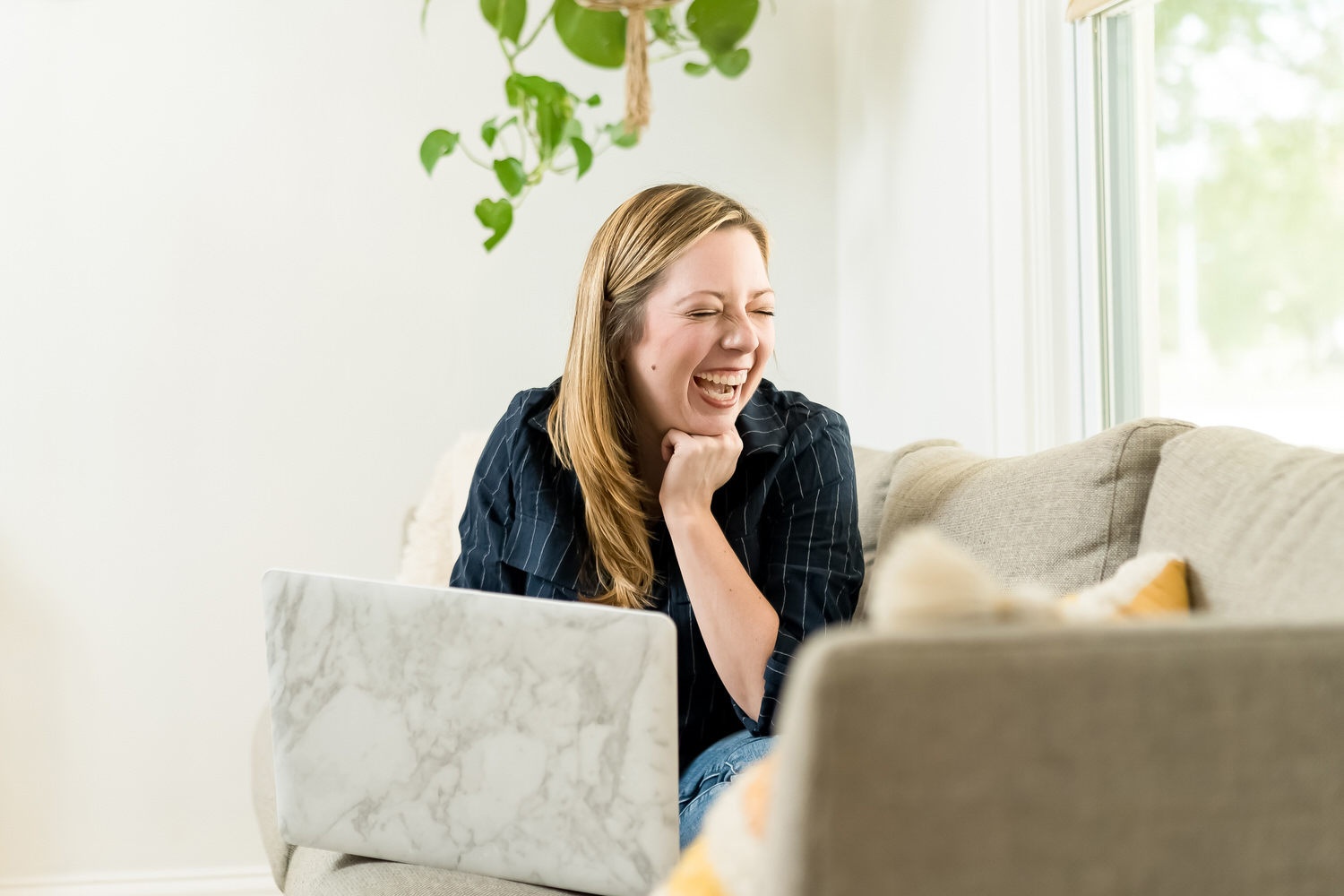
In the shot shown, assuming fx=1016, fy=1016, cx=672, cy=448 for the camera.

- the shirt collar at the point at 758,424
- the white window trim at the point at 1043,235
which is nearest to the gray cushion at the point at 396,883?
the shirt collar at the point at 758,424

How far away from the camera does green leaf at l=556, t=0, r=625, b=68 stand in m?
1.83

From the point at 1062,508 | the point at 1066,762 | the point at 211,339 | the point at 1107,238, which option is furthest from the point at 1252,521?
the point at 211,339

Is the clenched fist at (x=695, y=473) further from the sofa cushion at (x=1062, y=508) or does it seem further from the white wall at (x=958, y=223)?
the white wall at (x=958, y=223)

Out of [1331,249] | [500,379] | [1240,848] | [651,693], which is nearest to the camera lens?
[1240,848]

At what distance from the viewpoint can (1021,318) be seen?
4.94ft

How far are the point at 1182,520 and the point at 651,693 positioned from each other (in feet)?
1.42

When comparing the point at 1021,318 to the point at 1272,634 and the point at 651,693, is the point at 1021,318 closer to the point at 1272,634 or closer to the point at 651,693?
the point at 651,693

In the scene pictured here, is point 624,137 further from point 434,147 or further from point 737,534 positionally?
point 737,534

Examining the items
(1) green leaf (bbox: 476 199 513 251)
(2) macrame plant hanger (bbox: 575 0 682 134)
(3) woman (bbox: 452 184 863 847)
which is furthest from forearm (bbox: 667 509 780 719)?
(1) green leaf (bbox: 476 199 513 251)

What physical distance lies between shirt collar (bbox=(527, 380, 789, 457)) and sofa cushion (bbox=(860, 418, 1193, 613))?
0.65 ft

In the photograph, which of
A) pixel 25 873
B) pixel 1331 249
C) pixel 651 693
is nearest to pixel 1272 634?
pixel 651 693

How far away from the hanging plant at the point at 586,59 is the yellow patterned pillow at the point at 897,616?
4.61 feet

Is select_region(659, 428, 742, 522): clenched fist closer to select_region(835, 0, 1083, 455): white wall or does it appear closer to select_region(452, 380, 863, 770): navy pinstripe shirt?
select_region(452, 380, 863, 770): navy pinstripe shirt

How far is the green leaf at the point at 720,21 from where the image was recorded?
190 centimetres
